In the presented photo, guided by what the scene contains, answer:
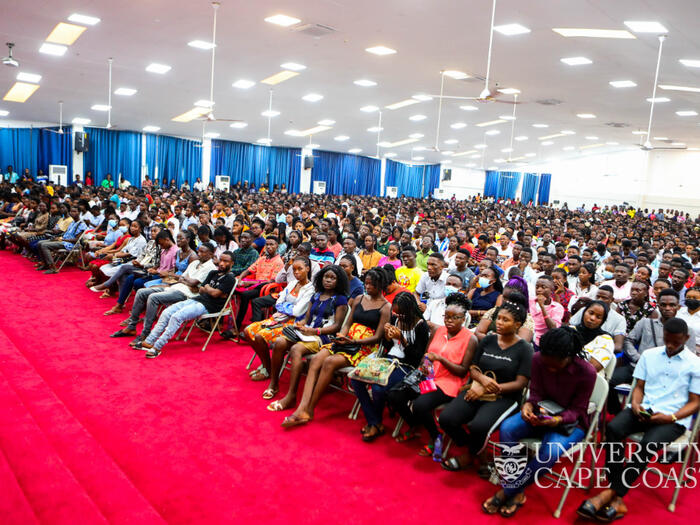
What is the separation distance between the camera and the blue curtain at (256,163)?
26.9 metres

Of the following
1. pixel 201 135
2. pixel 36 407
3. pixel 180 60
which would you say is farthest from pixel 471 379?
pixel 201 135

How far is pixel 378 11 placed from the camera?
26.1 ft

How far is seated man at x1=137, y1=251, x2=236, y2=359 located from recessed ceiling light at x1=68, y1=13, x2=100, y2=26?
6.30 meters

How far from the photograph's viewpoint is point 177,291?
543 centimetres

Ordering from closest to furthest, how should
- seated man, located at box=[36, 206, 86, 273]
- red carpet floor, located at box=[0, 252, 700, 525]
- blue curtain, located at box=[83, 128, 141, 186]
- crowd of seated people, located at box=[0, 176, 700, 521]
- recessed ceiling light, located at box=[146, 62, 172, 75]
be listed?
red carpet floor, located at box=[0, 252, 700, 525] → crowd of seated people, located at box=[0, 176, 700, 521] → seated man, located at box=[36, 206, 86, 273] → recessed ceiling light, located at box=[146, 62, 172, 75] → blue curtain, located at box=[83, 128, 141, 186]

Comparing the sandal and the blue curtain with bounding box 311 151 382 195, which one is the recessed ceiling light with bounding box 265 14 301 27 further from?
the blue curtain with bounding box 311 151 382 195

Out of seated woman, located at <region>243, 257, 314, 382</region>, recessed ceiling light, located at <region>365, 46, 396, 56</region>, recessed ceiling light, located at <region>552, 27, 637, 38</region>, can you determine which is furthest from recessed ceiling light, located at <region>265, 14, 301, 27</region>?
seated woman, located at <region>243, 257, 314, 382</region>

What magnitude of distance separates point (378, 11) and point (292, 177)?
22.4 m

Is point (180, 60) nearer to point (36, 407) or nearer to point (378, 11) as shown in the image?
point (378, 11)

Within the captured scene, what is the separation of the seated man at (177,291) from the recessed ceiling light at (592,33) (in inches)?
267

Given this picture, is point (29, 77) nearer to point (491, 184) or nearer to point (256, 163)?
point (256, 163)

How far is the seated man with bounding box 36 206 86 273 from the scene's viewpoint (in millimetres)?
8266

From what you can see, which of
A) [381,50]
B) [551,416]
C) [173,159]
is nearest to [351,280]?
[551,416]

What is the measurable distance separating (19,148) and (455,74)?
19.8 meters
